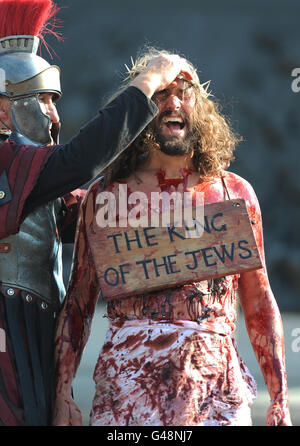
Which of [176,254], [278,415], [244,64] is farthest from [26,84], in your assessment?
[244,64]

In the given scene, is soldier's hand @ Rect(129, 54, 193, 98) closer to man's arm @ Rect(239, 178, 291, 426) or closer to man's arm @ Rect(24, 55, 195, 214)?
man's arm @ Rect(24, 55, 195, 214)

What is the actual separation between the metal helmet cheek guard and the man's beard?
13.6 inches

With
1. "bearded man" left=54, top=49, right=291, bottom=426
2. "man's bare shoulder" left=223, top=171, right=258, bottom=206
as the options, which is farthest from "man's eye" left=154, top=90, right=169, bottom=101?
"man's bare shoulder" left=223, top=171, right=258, bottom=206

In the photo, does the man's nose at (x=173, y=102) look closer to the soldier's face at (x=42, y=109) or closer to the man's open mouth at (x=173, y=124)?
the man's open mouth at (x=173, y=124)

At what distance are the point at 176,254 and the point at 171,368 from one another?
34 centimetres

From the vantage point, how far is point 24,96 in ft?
10.3

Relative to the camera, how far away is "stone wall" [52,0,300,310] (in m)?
9.59

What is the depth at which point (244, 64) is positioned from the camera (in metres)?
9.81

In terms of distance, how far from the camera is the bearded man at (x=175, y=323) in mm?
2863

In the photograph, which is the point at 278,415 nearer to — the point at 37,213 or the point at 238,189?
the point at 238,189

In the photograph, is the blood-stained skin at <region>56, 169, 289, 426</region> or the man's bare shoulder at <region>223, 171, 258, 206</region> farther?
the man's bare shoulder at <region>223, 171, 258, 206</region>

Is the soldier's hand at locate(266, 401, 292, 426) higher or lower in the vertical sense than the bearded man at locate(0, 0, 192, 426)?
lower
